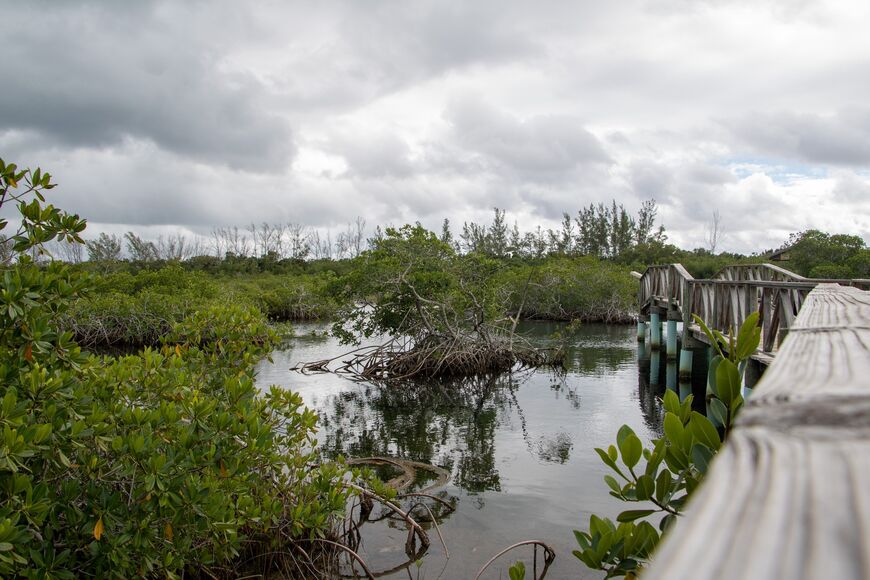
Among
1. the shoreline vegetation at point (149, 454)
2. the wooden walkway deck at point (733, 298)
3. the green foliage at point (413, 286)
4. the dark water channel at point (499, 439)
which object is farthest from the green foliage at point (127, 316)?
the shoreline vegetation at point (149, 454)

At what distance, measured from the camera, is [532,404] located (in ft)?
42.3

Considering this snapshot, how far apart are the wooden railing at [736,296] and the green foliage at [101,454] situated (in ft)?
9.53

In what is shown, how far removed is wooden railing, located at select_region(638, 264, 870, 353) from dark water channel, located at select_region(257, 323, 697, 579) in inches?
76.5

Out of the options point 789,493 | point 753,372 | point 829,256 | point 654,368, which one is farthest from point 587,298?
point 789,493

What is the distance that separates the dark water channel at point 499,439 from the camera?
244 inches

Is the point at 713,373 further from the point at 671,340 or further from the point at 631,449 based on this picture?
the point at 671,340

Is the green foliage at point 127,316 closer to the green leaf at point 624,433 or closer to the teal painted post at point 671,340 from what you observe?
the teal painted post at point 671,340

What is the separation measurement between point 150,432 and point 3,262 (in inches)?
52.6

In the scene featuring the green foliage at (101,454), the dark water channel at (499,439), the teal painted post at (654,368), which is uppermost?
the green foliage at (101,454)

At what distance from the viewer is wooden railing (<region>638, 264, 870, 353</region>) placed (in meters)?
7.42

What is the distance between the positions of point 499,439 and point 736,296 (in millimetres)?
4120

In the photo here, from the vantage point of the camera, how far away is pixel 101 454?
12.9 ft

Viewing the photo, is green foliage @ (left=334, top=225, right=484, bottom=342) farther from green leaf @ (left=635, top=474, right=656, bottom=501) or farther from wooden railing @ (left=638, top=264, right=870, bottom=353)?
green leaf @ (left=635, top=474, right=656, bottom=501)

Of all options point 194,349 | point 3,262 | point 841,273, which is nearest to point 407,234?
point 194,349
